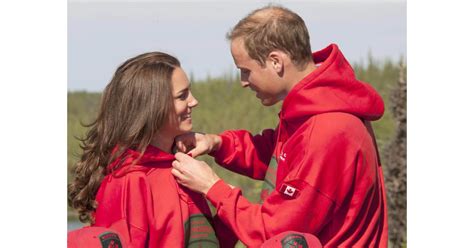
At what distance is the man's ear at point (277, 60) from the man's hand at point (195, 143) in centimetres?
52

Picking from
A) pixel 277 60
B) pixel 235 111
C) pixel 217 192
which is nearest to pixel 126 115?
pixel 217 192

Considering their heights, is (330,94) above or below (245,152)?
above

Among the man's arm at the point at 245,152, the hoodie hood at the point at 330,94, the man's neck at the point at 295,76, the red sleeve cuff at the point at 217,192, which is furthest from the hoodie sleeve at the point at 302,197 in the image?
the man's arm at the point at 245,152

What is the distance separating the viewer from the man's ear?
4.25 m

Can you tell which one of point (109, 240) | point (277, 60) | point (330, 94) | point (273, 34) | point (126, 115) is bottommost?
point (109, 240)

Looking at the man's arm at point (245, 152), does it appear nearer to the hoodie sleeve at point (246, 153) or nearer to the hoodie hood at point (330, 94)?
the hoodie sleeve at point (246, 153)

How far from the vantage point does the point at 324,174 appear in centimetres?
412

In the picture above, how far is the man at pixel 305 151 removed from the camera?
13.6ft

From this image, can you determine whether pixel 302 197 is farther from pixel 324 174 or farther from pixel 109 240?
pixel 109 240

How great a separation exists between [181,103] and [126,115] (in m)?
0.24

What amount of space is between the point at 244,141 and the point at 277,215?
0.71m

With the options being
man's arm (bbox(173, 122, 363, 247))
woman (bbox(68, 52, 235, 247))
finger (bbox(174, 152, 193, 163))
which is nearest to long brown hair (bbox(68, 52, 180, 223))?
woman (bbox(68, 52, 235, 247))

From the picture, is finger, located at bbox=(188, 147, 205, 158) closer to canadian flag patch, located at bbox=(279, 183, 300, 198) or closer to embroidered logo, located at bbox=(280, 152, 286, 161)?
embroidered logo, located at bbox=(280, 152, 286, 161)
